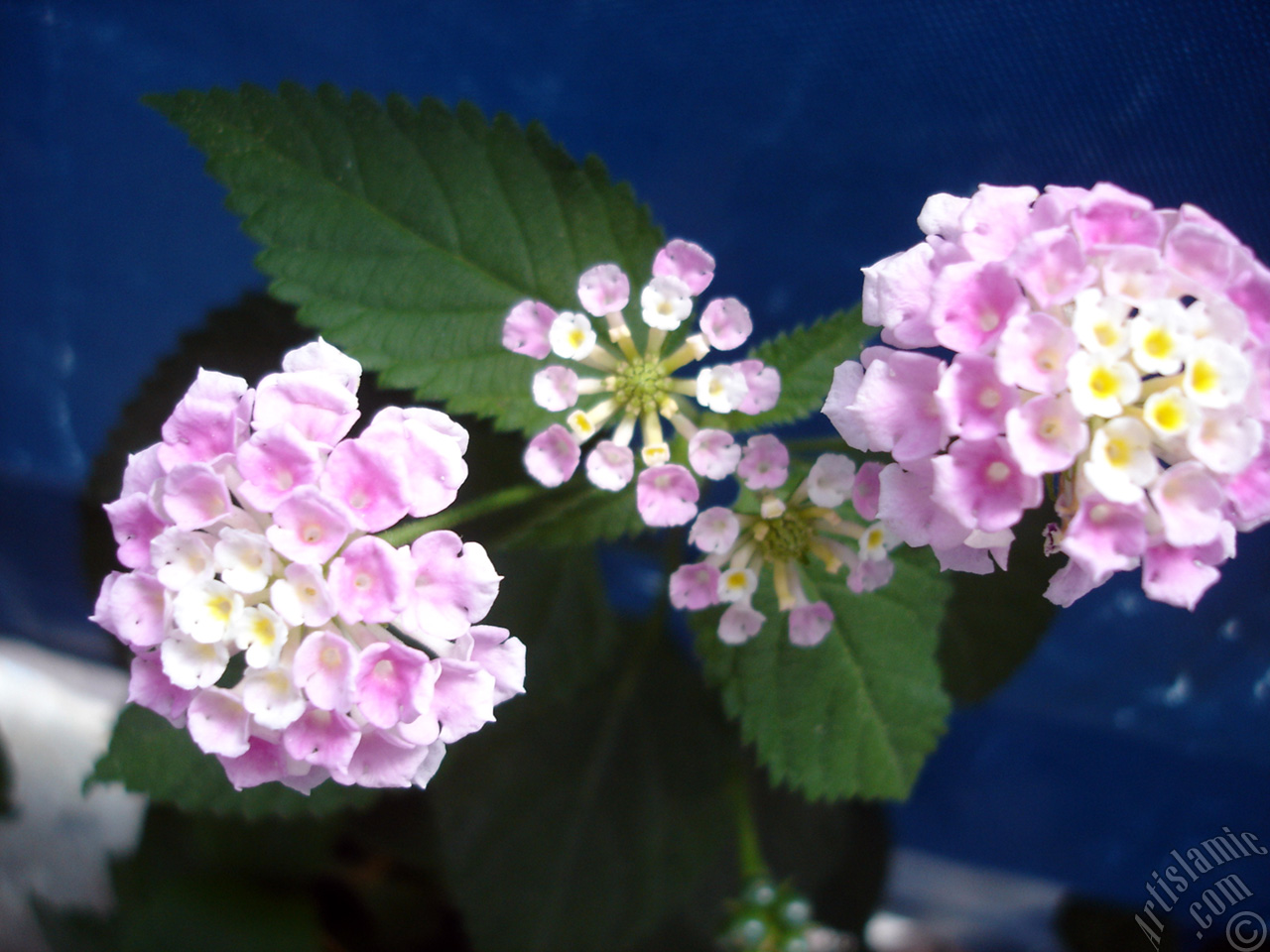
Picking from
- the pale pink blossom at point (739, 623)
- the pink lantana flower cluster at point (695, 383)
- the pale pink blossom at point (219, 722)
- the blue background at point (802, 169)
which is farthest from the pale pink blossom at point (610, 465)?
the blue background at point (802, 169)

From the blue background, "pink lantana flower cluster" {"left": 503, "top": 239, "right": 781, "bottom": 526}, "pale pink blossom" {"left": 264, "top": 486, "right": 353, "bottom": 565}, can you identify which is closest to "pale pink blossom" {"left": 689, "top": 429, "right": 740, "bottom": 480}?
"pink lantana flower cluster" {"left": 503, "top": 239, "right": 781, "bottom": 526}

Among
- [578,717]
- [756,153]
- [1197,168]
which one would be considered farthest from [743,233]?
[578,717]


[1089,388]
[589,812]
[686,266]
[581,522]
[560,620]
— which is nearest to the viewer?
[1089,388]

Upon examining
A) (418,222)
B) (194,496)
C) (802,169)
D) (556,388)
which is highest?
(802,169)

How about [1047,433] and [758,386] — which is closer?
[1047,433]

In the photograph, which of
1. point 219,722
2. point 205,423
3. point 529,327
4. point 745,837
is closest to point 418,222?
point 529,327

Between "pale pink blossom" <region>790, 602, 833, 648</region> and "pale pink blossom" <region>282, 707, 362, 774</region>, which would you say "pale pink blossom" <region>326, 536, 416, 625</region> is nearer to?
"pale pink blossom" <region>282, 707, 362, 774</region>

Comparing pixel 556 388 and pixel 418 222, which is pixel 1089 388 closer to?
pixel 556 388
